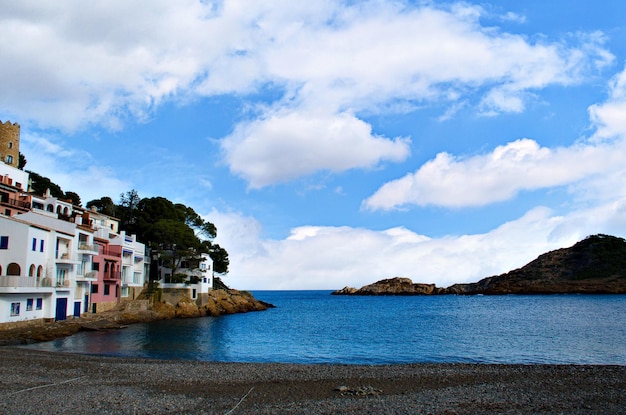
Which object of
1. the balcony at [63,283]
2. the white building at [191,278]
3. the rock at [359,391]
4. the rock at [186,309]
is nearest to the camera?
the rock at [359,391]

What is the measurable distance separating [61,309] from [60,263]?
16.4ft

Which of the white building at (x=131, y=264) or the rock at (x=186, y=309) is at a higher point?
the white building at (x=131, y=264)

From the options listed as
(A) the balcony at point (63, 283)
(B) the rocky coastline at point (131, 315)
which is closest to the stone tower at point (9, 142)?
(B) the rocky coastline at point (131, 315)

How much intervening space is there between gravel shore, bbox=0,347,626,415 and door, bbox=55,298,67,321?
23.0 metres

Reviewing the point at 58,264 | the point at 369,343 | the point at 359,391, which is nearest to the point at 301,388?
the point at 359,391

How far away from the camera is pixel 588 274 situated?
192 meters

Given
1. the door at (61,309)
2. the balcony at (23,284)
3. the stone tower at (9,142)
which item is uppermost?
the stone tower at (9,142)

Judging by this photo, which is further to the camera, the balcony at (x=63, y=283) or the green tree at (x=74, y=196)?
the green tree at (x=74, y=196)

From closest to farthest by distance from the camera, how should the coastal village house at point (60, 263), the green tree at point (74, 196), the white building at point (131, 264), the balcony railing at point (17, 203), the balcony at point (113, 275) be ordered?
the coastal village house at point (60, 263) < the balcony railing at point (17, 203) < the balcony at point (113, 275) < the white building at point (131, 264) < the green tree at point (74, 196)

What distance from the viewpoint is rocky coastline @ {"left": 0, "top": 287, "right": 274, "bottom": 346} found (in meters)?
42.7

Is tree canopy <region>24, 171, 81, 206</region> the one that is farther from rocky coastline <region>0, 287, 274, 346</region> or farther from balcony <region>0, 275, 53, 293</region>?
balcony <region>0, 275, 53, 293</region>

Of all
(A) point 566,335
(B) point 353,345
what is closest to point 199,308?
(B) point 353,345

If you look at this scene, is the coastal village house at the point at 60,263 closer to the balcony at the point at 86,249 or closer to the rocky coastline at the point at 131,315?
the balcony at the point at 86,249

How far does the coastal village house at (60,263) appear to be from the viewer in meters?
45.1
